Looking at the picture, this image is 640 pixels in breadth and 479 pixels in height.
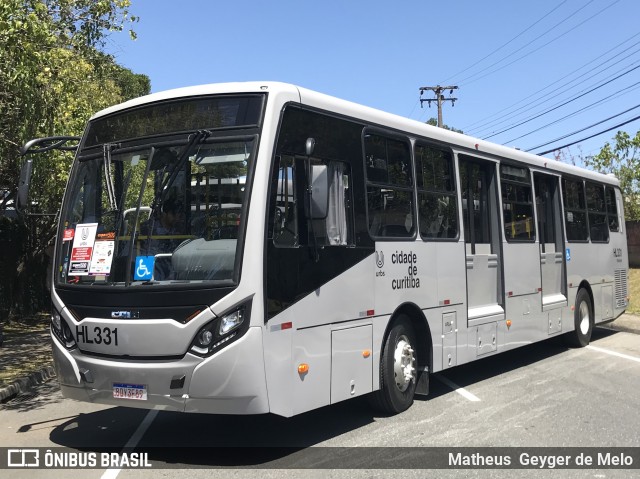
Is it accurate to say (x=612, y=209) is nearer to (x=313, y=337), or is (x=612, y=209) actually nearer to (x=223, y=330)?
(x=313, y=337)

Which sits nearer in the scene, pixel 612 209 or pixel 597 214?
pixel 597 214

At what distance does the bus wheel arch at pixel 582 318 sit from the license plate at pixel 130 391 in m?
8.40

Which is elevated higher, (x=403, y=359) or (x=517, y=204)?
(x=517, y=204)

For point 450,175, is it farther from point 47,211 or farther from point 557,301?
point 47,211

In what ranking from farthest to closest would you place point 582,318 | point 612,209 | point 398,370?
point 612,209 < point 582,318 < point 398,370

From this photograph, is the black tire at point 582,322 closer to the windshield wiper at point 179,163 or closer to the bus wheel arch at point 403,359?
the bus wheel arch at point 403,359

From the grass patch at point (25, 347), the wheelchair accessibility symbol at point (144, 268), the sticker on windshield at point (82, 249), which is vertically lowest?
the grass patch at point (25, 347)

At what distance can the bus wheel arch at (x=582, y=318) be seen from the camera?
36.6ft

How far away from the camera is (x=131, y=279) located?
17.1 feet

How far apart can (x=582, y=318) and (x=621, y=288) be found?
8.15 ft

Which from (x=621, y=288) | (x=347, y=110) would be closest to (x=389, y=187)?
(x=347, y=110)

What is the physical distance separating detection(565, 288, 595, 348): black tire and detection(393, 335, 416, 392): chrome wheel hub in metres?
5.35

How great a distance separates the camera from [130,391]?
5102 mm

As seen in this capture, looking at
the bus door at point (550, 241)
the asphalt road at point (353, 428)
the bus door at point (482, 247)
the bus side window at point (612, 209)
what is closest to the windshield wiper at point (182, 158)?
the asphalt road at point (353, 428)
